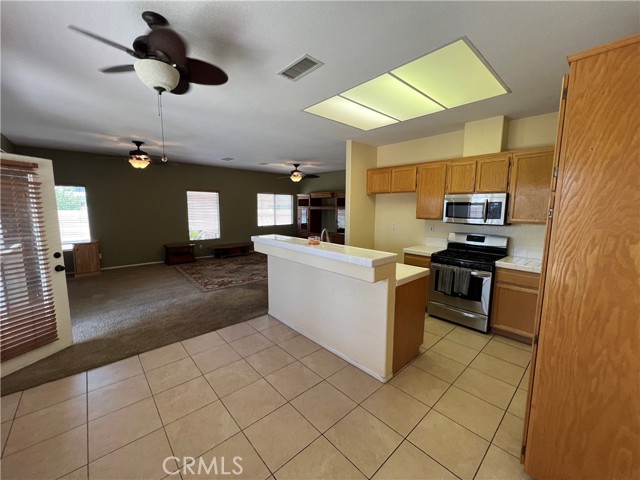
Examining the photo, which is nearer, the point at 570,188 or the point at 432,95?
the point at 570,188

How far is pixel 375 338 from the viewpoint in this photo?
2.36m

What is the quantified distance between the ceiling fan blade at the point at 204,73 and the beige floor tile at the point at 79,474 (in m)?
2.63

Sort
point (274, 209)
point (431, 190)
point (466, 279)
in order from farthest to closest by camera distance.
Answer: point (274, 209) → point (431, 190) → point (466, 279)

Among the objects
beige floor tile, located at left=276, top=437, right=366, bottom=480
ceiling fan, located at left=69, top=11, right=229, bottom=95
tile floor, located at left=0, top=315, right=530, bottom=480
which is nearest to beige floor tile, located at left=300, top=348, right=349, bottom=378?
tile floor, located at left=0, top=315, right=530, bottom=480

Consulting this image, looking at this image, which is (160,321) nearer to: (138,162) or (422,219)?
(138,162)

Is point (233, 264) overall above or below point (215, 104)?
below

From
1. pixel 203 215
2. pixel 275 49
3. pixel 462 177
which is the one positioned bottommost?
pixel 203 215

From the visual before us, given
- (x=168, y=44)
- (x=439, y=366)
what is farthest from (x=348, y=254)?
(x=168, y=44)

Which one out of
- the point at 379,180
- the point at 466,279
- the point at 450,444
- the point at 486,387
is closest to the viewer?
the point at 450,444

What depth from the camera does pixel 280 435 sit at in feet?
5.90

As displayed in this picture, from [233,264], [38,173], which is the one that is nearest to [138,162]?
[38,173]

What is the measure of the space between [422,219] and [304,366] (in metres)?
3.03

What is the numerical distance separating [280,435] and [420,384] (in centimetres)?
131

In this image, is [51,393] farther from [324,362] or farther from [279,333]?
[324,362]
